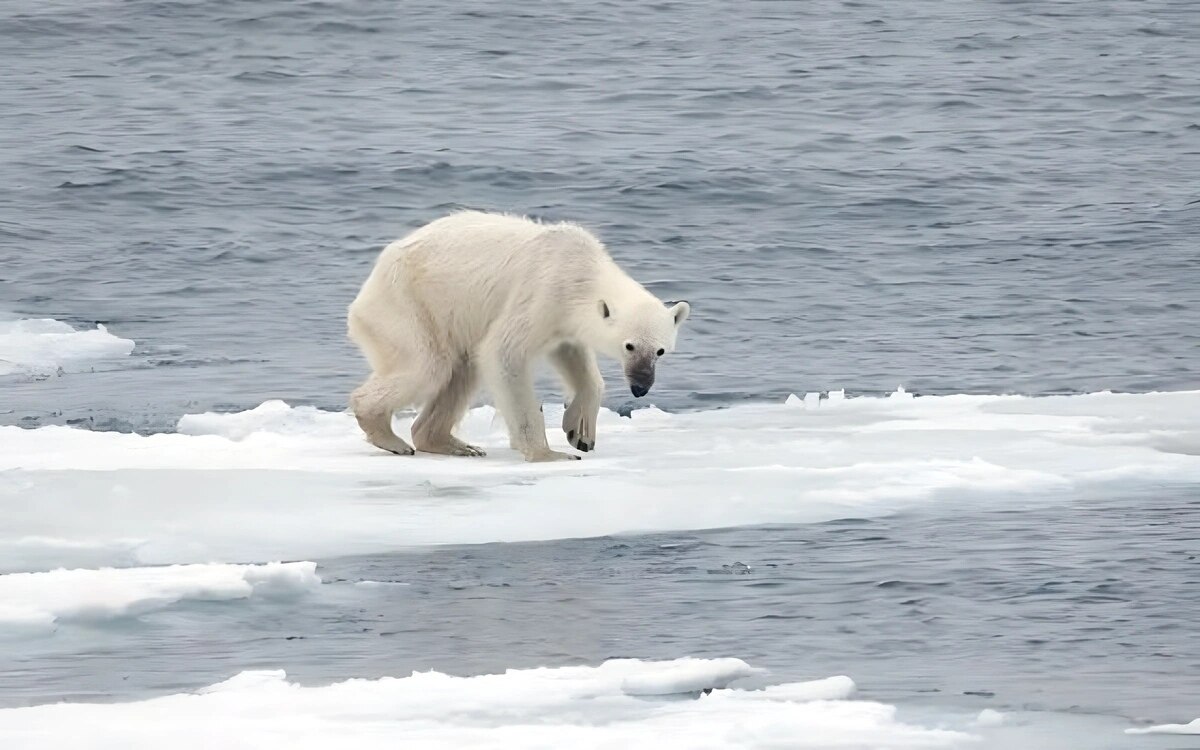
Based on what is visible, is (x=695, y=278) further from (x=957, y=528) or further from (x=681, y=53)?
(x=681, y=53)

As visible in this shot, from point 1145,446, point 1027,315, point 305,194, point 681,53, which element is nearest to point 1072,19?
point 681,53

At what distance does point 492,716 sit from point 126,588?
1.64m

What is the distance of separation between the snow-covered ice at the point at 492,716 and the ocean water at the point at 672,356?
5.3 inches

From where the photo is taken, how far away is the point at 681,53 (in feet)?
93.8

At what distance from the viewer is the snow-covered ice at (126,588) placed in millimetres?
6141

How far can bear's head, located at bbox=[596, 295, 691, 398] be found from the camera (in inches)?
337

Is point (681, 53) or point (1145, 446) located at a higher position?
point (1145, 446)

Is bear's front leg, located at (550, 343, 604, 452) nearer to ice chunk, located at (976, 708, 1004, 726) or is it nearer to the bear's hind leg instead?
the bear's hind leg

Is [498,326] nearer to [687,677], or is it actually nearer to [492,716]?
[687,677]

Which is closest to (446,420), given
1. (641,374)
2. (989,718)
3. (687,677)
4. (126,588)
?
(641,374)

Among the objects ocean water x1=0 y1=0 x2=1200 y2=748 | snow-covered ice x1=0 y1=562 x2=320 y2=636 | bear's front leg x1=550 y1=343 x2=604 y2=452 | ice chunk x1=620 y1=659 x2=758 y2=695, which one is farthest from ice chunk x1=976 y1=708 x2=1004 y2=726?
bear's front leg x1=550 y1=343 x2=604 y2=452

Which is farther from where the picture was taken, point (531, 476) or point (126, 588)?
point (531, 476)

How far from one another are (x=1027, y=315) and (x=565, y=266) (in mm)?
6456

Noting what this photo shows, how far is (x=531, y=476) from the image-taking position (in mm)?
8586
